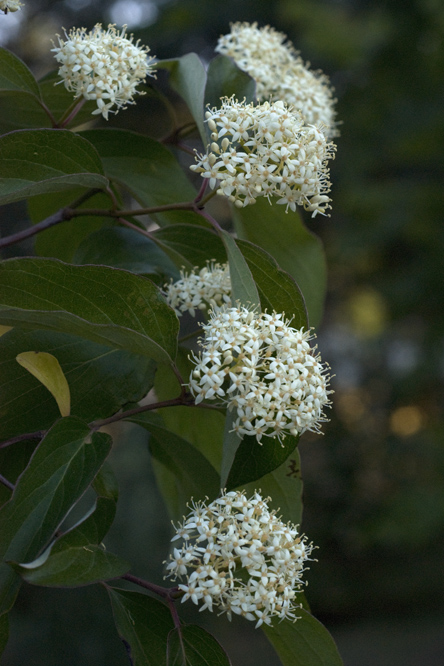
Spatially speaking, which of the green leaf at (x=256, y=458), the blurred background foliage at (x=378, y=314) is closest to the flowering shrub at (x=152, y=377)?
the green leaf at (x=256, y=458)

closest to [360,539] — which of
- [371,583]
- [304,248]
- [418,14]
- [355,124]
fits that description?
[371,583]

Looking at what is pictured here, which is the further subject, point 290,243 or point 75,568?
point 290,243

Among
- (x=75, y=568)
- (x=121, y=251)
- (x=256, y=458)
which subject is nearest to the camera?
(x=75, y=568)

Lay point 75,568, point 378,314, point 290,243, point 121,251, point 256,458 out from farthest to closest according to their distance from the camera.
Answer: point 378,314 < point 290,243 < point 121,251 < point 256,458 < point 75,568

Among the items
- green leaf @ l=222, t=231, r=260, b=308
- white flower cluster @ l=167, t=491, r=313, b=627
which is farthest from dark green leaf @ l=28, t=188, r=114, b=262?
white flower cluster @ l=167, t=491, r=313, b=627

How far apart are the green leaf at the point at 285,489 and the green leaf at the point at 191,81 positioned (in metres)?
0.34

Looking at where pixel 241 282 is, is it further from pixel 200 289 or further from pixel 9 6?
pixel 9 6

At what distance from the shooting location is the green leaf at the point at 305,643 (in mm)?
630

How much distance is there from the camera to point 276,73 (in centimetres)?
88

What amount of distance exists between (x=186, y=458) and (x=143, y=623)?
155 mm

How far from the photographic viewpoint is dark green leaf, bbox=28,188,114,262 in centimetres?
82

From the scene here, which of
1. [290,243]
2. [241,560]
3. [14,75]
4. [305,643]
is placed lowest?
[305,643]

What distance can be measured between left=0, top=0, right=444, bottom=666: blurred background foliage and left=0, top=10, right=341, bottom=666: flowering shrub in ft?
9.75

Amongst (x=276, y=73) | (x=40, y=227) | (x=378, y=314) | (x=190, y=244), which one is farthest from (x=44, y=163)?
(x=378, y=314)
